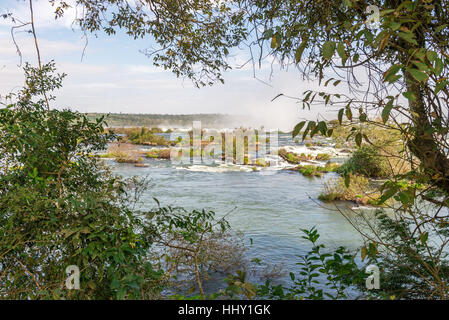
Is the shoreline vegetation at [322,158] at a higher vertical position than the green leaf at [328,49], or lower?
lower

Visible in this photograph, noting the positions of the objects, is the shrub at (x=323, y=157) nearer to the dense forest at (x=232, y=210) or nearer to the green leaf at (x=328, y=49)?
the dense forest at (x=232, y=210)

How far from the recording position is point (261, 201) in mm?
7848

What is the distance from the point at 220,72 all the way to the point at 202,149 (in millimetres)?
11191

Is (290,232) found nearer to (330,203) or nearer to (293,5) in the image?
(330,203)

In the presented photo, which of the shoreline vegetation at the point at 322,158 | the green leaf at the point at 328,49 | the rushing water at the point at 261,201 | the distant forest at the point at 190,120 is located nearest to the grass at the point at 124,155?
the shoreline vegetation at the point at 322,158

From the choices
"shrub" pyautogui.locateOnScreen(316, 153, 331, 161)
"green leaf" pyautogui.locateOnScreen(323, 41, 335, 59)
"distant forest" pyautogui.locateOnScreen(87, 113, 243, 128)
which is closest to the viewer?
"green leaf" pyautogui.locateOnScreen(323, 41, 335, 59)

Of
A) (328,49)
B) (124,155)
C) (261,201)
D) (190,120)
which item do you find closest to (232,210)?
(328,49)

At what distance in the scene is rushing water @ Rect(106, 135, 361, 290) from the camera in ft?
17.6

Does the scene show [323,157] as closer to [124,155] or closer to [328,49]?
[124,155]

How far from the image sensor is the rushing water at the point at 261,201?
211 inches

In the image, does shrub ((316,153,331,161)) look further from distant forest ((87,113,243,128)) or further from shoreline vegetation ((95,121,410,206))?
distant forest ((87,113,243,128))

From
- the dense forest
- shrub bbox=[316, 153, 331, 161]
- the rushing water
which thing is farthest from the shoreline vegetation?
the dense forest

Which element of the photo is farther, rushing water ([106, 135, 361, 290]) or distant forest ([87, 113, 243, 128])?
distant forest ([87, 113, 243, 128])
